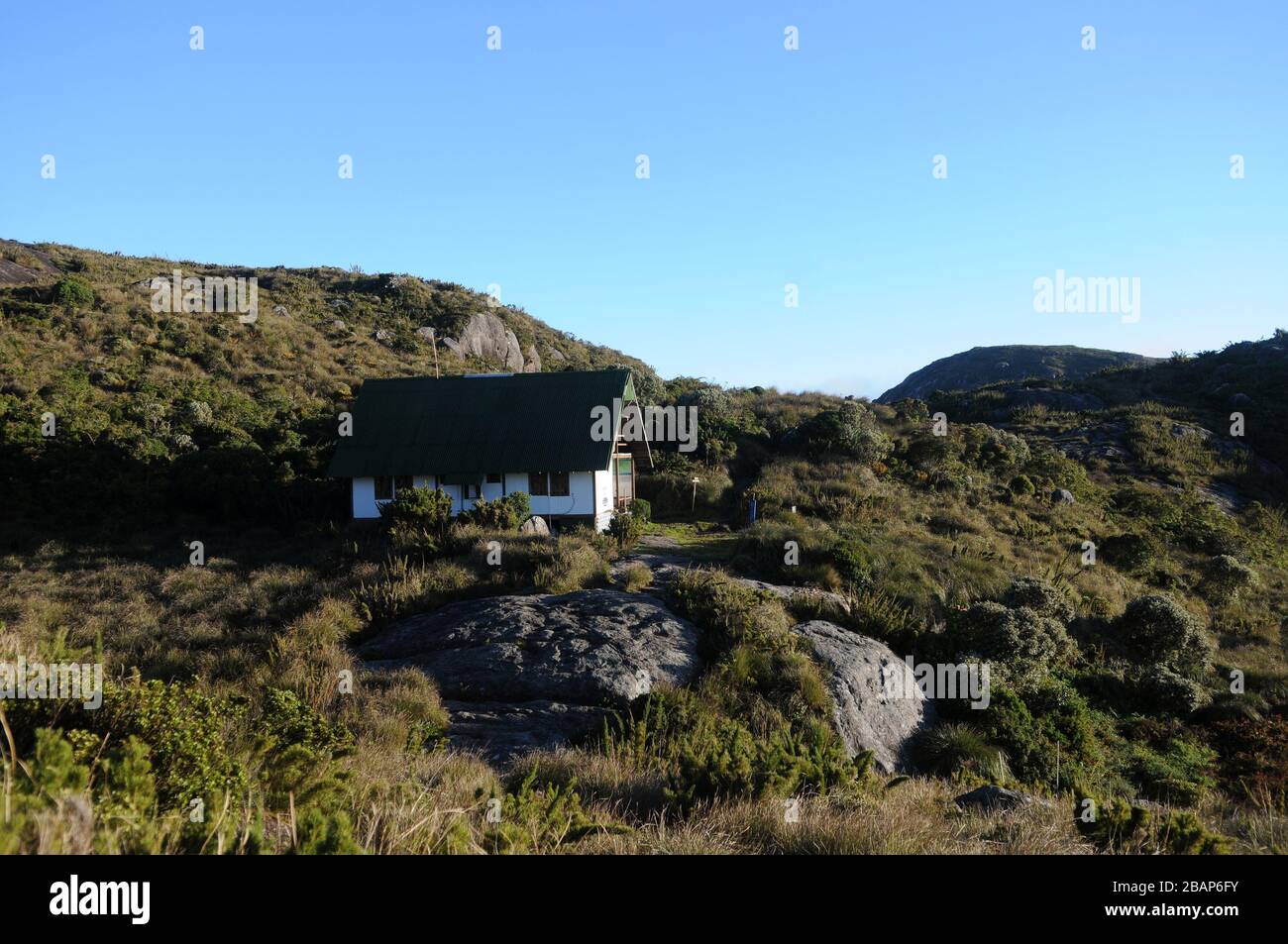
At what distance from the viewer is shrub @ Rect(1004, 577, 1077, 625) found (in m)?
16.5

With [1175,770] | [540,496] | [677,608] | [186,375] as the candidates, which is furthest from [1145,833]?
[186,375]

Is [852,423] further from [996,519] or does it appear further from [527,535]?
[527,535]

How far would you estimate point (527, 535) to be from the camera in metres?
20.2

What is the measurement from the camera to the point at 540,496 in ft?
89.2

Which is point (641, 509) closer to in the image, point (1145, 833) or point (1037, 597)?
point (1037, 597)

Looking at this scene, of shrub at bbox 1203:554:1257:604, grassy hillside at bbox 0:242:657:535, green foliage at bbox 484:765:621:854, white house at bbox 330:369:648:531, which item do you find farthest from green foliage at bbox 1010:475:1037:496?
green foliage at bbox 484:765:621:854

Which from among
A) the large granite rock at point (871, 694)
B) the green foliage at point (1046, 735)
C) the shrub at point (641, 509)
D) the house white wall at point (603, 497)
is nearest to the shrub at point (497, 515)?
the house white wall at point (603, 497)

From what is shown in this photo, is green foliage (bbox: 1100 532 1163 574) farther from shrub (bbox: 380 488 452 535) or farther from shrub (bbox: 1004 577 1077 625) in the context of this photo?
shrub (bbox: 380 488 452 535)

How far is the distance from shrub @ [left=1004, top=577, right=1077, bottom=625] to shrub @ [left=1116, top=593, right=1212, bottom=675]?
148 centimetres

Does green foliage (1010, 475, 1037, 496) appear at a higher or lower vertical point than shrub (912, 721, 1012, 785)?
higher
